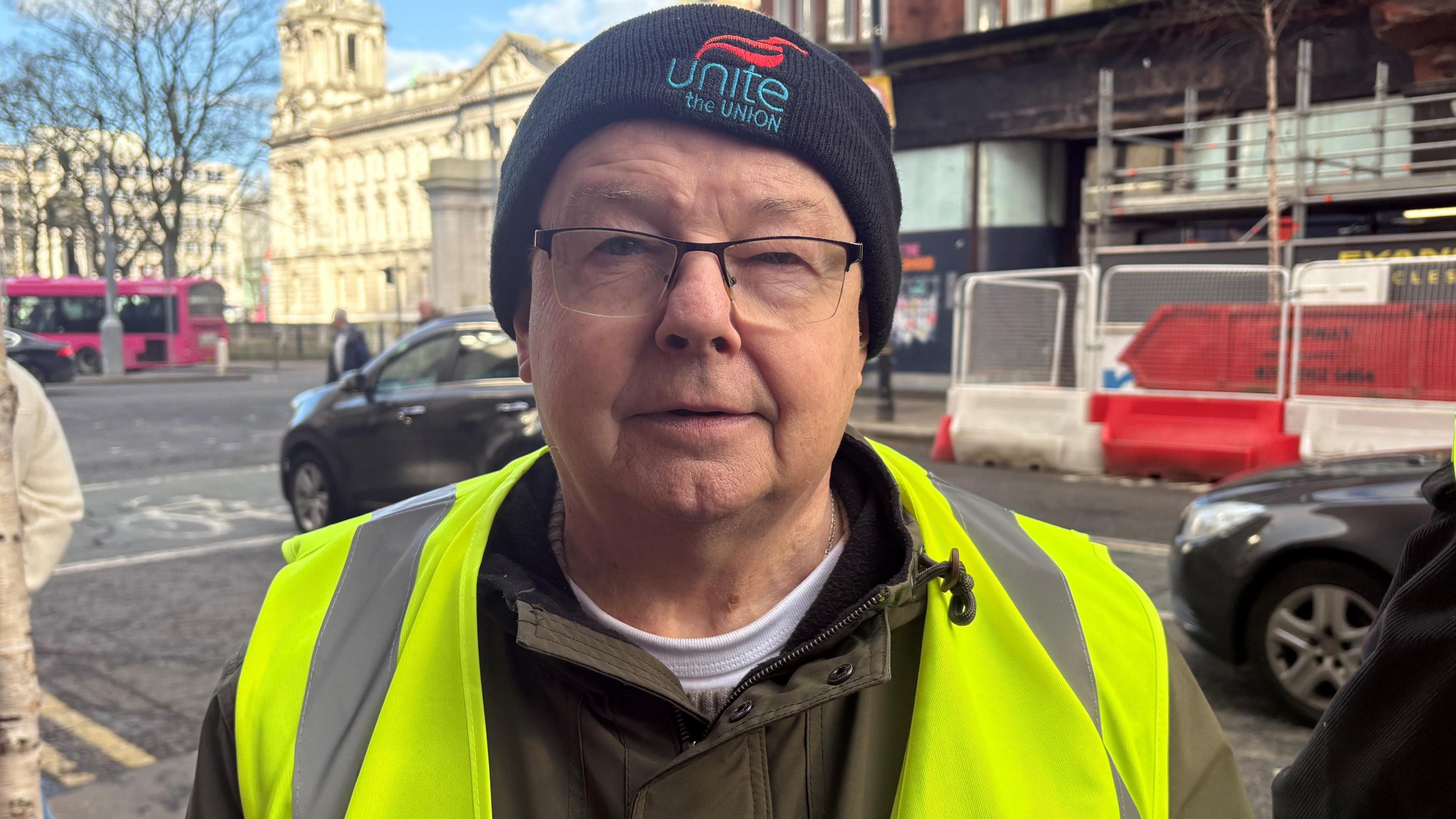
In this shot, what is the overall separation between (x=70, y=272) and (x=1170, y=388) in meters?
45.8

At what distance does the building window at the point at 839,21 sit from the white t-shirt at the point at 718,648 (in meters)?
21.3

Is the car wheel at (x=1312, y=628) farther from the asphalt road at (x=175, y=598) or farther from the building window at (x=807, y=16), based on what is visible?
the building window at (x=807, y=16)

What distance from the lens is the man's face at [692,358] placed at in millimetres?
1361

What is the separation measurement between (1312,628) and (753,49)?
4.18 metres

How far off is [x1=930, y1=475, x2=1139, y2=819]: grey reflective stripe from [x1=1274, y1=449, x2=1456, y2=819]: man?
0.30 meters

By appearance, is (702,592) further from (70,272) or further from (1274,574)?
(70,272)

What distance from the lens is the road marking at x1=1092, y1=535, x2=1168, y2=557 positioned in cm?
733

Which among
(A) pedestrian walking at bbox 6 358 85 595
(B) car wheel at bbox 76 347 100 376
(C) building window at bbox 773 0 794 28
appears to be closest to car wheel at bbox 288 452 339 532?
(A) pedestrian walking at bbox 6 358 85 595

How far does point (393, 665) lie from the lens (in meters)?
1.38

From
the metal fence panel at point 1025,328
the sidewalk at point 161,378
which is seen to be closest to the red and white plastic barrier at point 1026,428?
the metal fence panel at point 1025,328

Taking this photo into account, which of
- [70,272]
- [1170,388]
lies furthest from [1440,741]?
[70,272]

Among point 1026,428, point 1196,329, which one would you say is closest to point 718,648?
point 1196,329

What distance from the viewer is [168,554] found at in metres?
8.02

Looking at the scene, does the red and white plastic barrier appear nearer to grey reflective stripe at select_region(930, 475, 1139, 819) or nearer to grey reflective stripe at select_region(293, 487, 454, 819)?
grey reflective stripe at select_region(930, 475, 1139, 819)
